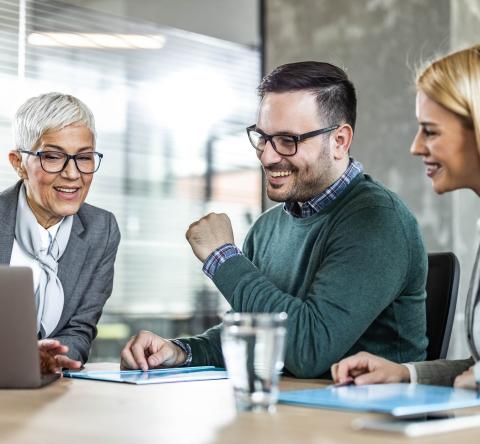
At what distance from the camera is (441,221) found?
3.95 m

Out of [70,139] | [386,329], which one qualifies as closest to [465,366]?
[386,329]

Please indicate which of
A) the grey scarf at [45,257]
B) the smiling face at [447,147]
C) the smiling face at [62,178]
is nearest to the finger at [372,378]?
the smiling face at [447,147]

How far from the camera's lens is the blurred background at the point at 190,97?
3.93 meters

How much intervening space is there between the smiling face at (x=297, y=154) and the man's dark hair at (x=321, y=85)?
0.02 metres

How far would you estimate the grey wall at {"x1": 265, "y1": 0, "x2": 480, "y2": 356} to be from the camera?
12.9 ft

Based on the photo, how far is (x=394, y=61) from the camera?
4.14 m

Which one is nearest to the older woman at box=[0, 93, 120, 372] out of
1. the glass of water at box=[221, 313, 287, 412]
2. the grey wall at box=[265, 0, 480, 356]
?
the glass of water at box=[221, 313, 287, 412]

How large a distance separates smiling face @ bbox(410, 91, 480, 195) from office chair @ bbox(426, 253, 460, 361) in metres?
0.41

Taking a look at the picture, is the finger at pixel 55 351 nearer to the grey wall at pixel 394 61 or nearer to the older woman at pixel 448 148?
the older woman at pixel 448 148

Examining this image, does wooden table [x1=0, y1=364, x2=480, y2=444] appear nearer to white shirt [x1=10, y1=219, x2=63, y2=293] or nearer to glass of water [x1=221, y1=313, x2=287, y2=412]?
glass of water [x1=221, y1=313, x2=287, y2=412]

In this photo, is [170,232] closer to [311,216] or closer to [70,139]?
[70,139]

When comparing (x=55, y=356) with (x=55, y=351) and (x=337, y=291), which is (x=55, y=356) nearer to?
(x=55, y=351)

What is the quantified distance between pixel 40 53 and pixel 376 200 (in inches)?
95.3

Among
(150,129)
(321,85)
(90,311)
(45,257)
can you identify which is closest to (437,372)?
(321,85)
